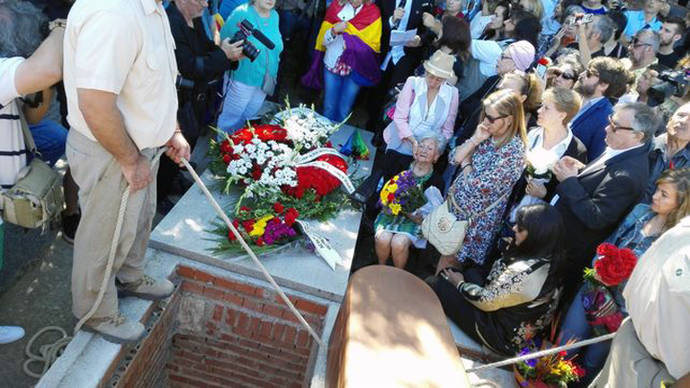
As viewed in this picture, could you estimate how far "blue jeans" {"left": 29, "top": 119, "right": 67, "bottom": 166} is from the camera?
360cm

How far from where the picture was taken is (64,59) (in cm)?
235

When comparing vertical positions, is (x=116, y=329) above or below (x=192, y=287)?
above

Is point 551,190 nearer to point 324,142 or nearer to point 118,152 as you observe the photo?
point 324,142

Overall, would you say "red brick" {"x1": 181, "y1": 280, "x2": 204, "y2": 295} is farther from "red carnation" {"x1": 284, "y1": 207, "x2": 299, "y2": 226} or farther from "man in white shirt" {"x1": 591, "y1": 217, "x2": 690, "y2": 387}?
"man in white shirt" {"x1": 591, "y1": 217, "x2": 690, "y2": 387}

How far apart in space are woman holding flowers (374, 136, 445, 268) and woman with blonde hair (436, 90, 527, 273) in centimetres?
28

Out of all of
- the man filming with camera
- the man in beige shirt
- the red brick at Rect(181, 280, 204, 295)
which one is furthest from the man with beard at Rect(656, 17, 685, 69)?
the man in beige shirt

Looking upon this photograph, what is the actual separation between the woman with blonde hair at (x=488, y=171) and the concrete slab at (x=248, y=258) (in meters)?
0.87

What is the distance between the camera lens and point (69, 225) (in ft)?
12.7

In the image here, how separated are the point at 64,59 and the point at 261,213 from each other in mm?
1875

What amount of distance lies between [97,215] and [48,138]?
136 centimetres

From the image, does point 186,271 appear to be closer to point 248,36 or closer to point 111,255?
point 111,255

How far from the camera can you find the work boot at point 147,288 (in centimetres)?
317

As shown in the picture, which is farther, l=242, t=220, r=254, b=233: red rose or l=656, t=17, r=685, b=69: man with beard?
l=656, t=17, r=685, b=69: man with beard

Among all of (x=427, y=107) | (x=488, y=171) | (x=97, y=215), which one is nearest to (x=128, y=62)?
(x=97, y=215)
